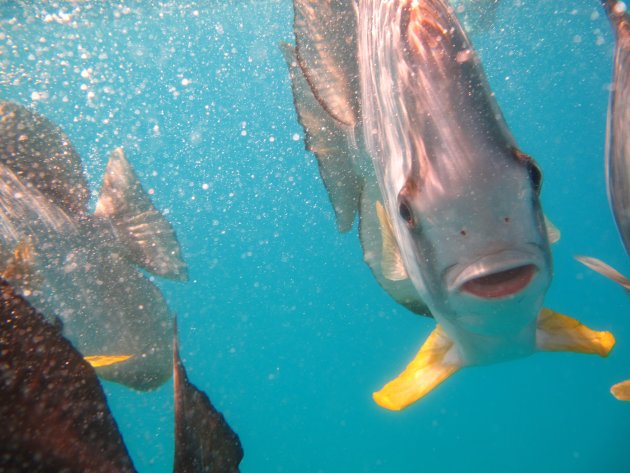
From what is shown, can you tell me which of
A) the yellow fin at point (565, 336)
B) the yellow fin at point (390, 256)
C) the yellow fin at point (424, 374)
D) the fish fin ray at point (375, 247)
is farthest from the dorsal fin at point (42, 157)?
the yellow fin at point (565, 336)

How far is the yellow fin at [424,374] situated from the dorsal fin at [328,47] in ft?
4.16

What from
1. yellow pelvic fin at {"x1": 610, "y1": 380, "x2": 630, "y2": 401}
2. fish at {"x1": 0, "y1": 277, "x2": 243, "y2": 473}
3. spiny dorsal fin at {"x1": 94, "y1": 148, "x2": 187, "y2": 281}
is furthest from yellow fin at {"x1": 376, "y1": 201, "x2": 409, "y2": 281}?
spiny dorsal fin at {"x1": 94, "y1": 148, "x2": 187, "y2": 281}

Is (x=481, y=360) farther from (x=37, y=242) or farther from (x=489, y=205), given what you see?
(x=37, y=242)

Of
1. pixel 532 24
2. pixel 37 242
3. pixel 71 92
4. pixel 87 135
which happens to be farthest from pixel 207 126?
pixel 37 242

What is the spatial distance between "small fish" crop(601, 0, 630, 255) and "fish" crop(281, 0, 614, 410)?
1.76 ft

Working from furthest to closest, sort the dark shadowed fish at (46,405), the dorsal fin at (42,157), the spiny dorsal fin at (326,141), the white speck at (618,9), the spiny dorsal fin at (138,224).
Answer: the spiny dorsal fin at (138,224) < the dorsal fin at (42,157) < the spiny dorsal fin at (326,141) < the white speck at (618,9) < the dark shadowed fish at (46,405)

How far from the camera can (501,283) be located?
A: 1.49m

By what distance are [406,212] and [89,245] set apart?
3.03 meters

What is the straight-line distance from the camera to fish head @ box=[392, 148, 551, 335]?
1.32 metres

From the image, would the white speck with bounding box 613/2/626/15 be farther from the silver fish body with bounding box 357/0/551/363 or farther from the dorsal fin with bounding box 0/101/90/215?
the dorsal fin with bounding box 0/101/90/215

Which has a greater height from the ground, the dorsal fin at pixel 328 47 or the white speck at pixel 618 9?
the dorsal fin at pixel 328 47

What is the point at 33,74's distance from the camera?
94.6ft

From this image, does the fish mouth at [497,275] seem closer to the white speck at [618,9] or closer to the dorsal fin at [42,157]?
the white speck at [618,9]

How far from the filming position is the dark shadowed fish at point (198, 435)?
1071 millimetres
